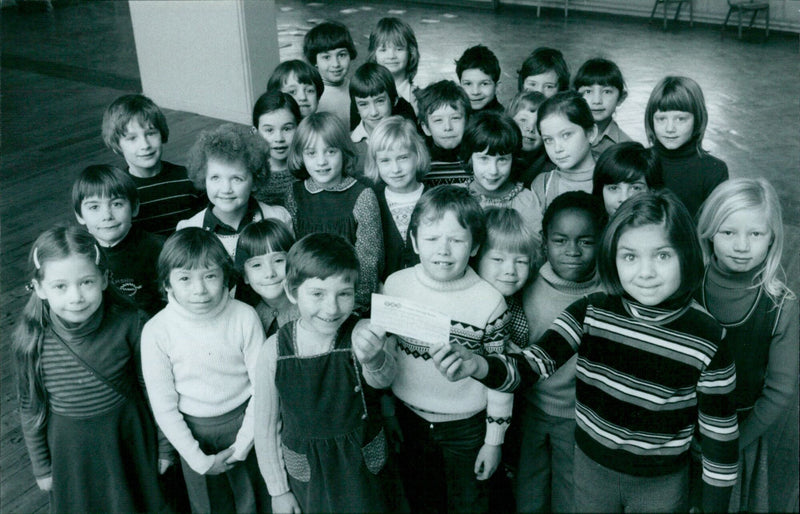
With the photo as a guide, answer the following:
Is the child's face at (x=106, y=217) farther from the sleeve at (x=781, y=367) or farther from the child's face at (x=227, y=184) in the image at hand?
the sleeve at (x=781, y=367)

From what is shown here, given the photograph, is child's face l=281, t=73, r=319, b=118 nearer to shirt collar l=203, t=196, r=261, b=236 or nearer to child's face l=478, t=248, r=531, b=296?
shirt collar l=203, t=196, r=261, b=236

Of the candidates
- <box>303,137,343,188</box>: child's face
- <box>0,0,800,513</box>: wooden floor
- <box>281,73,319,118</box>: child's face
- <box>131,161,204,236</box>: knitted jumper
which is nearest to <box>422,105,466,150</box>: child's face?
<box>303,137,343,188</box>: child's face

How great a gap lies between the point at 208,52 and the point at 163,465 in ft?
21.2

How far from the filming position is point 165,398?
2379 mm

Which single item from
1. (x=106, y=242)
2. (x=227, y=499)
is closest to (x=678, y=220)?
(x=227, y=499)

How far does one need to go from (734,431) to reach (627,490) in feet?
1.16

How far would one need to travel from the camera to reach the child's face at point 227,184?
290 centimetres

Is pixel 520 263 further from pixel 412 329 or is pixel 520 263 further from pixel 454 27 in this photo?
pixel 454 27

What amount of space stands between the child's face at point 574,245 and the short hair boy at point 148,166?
72.5 inches

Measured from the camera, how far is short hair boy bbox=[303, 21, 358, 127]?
14.9ft

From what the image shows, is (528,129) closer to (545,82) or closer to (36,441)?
(545,82)

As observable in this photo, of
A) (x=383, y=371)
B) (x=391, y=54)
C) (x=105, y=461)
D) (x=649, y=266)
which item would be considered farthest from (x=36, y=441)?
(x=391, y=54)

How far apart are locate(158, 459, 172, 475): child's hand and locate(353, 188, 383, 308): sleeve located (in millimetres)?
940

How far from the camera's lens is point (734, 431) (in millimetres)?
1923
